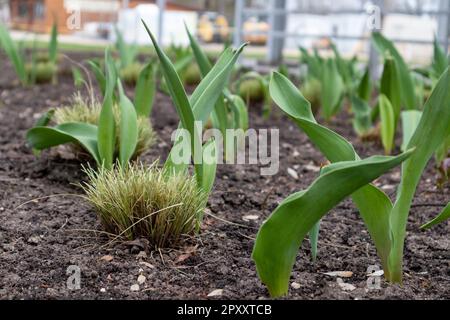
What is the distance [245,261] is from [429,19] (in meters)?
5.65

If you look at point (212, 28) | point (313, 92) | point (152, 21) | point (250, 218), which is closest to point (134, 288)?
point (250, 218)

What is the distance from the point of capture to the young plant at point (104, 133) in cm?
212

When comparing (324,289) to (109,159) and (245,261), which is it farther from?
(109,159)

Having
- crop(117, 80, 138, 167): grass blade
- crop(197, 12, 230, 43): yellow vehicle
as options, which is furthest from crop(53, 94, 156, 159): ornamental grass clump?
crop(197, 12, 230, 43): yellow vehicle

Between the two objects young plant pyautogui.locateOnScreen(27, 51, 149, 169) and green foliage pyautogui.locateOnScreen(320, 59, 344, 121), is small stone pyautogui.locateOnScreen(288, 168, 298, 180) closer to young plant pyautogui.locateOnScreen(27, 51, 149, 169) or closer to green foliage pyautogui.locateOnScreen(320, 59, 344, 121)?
young plant pyautogui.locateOnScreen(27, 51, 149, 169)

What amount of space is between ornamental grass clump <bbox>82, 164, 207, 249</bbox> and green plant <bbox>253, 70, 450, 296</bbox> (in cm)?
38

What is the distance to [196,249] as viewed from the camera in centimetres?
179

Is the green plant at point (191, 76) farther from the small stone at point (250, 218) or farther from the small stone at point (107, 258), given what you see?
the small stone at point (107, 258)

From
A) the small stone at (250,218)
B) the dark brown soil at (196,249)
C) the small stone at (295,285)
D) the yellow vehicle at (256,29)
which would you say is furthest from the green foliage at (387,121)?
the yellow vehicle at (256,29)

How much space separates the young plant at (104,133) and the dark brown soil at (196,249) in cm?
16

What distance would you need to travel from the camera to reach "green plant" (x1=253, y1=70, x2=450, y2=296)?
4.08 feet

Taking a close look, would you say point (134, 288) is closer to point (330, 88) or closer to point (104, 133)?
point (104, 133)
